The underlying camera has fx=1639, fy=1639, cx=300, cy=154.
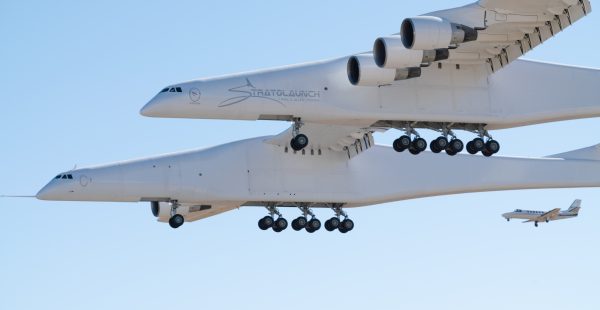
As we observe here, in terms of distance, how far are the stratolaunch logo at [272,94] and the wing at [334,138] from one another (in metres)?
6.36

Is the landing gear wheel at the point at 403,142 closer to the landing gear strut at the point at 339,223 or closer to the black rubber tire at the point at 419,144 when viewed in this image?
the black rubber tire at the point at 419,144

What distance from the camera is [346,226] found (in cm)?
6041

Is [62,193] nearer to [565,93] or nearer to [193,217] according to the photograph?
[193,217]

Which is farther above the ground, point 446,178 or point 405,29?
point 405,29

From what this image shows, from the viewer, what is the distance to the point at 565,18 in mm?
49281

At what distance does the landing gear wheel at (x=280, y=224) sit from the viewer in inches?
2362

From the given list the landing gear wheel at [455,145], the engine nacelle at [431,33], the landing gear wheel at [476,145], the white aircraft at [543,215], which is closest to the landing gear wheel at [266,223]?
the landing gear wheel at [455,145]

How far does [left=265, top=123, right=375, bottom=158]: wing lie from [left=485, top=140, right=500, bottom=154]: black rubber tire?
5637mm

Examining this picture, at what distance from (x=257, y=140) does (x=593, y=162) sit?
13.0 meters

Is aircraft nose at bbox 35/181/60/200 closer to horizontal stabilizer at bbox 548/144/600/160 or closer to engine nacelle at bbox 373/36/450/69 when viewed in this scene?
engine nacelle at bbox 373/36/450/69

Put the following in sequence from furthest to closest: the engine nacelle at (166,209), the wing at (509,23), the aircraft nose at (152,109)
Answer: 1. the engine nacelle at (166,209)
2. the aircraft nose at (152,109)
3. the wing at (509,23)

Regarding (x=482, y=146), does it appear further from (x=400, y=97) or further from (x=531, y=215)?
(x=531, y=215)

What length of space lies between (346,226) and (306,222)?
1485 mm

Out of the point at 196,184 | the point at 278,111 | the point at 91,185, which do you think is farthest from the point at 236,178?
the point at 278,111
